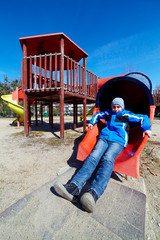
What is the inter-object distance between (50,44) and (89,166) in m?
5.34

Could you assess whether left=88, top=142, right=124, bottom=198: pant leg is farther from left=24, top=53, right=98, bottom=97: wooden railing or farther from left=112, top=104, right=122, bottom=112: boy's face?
left=24, top=53, right=98, bottom=97: wooden railing

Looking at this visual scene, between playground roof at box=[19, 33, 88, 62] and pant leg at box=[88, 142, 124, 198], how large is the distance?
4.42 metres

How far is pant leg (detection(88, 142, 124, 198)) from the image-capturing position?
4.43 feet

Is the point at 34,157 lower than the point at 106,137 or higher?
lower

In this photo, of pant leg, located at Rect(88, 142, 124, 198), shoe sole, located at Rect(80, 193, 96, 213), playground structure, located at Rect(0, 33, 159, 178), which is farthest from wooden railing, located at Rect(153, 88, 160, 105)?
shoe sole, located at Rect(80, 193, 96, 213)

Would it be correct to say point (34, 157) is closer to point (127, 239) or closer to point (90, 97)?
point (127, 239)

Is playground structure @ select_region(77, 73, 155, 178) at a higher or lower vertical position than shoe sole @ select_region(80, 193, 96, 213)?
higher

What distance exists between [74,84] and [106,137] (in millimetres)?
3433

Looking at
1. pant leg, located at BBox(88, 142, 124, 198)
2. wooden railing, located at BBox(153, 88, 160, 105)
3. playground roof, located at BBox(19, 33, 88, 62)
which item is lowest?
pant leg, located at BBox(88, 142, 124, 198)

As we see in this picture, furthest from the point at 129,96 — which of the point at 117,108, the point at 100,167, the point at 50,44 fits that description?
the point at 50,44

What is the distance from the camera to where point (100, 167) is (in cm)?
160

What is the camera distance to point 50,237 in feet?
3.31

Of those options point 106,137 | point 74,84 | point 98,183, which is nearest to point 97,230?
point 98,183

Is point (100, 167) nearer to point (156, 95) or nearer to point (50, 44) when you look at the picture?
point (50, 44)
